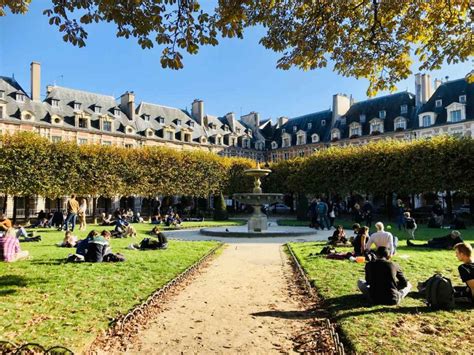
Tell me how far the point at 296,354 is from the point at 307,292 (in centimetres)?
316

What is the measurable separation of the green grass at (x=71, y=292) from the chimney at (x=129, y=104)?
42.1 m

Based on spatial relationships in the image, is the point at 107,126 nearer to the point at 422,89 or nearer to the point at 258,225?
the point at 258,225

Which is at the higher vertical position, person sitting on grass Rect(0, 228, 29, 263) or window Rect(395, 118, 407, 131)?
window Rect(395, 118, 407, 131)

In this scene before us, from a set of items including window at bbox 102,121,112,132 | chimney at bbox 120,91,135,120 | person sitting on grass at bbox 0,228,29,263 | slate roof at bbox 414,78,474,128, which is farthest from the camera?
chimney at bbox 120,91,135,120

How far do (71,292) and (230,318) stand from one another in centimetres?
339

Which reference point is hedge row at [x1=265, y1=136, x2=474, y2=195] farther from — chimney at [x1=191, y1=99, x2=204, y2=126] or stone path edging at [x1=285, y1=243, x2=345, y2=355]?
chimney at [x1=191, y1=99, x2=204, y2=126]


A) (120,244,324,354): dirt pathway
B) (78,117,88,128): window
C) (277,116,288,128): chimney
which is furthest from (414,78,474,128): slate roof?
(120,244,324,354): dirt pathway

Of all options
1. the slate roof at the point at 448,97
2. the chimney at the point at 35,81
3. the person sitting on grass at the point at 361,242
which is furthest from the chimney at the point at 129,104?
the person sitting on grass at the point at 361,242

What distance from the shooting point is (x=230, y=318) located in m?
6.25

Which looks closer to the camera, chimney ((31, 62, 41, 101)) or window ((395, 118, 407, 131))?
chimney ((31, 62, 41, 101))

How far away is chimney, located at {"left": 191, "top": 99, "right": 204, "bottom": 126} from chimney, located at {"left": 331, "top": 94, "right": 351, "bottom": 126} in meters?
20.5

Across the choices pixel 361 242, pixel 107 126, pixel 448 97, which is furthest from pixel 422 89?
pixel 361 242

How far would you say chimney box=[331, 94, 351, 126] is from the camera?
58094 millimetres

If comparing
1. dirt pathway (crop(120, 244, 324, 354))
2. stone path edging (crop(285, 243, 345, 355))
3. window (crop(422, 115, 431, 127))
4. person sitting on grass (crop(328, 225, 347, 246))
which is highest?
window (crop(422, 115, 431, 127))
